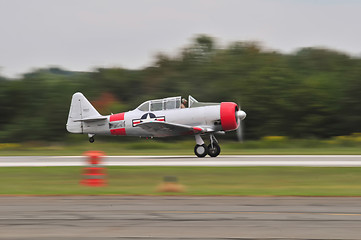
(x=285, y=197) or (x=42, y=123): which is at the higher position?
(x=42, y=123)

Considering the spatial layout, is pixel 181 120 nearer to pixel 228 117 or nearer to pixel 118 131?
pixel 228 117

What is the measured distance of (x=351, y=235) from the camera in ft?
26.9

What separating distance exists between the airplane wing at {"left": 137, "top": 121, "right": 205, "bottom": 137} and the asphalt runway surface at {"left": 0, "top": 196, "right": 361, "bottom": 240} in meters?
12.4

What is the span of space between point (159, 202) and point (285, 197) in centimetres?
282

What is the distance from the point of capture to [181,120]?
84.0 feet

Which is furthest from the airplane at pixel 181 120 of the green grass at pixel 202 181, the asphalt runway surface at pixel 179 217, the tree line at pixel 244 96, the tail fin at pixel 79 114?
the tree line at pixel 244 96

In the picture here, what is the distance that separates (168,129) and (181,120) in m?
0.71

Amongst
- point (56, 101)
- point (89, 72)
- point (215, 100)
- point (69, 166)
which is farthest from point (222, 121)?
point (89, 72)

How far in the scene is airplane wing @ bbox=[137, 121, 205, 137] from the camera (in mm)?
24922

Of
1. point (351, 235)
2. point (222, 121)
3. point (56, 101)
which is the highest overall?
point (56, 101)

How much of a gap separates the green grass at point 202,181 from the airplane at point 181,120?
5564mm

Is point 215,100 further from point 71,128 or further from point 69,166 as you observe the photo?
point 69,166

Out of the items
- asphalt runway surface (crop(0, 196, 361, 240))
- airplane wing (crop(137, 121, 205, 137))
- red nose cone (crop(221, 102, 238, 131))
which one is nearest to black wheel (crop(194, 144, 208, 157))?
airplane wing (crop(137, 121, 205, 137))

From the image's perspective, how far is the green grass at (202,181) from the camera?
1376 cm
